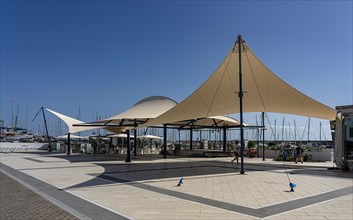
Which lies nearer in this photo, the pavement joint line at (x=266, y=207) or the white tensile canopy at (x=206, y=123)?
the pavement joint line at (x=266, y=207)

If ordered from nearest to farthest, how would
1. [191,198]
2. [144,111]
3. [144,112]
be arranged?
[191,198] < [144,112] < [144,111]

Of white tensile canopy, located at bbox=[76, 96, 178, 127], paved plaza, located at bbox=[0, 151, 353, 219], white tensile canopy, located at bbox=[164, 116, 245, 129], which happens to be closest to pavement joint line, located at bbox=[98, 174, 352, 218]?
paved plaza, located at bbox=[0, 151, 353, 219]

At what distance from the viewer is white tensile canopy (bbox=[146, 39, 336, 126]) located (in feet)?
42.5

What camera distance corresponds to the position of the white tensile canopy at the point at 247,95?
13.0 metres

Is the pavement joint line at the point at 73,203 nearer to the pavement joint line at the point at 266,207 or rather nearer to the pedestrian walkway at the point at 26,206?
the pedestrian walkway at the point at 26,206

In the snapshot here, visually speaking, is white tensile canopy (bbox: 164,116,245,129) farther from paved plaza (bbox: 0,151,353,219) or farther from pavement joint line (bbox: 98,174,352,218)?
pavement joint line (bbox: 98,174,352,218)

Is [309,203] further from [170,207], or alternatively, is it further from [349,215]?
[170,207]

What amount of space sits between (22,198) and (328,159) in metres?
20.4

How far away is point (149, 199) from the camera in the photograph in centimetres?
759

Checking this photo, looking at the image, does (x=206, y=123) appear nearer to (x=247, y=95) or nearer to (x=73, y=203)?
(x=247, y=95)

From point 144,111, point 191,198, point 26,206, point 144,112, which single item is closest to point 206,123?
point 144,111

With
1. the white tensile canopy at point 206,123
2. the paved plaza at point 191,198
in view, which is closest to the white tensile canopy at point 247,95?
the paved plaza at point 191,198

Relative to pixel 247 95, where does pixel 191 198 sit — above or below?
below

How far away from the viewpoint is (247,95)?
15.3 metres
